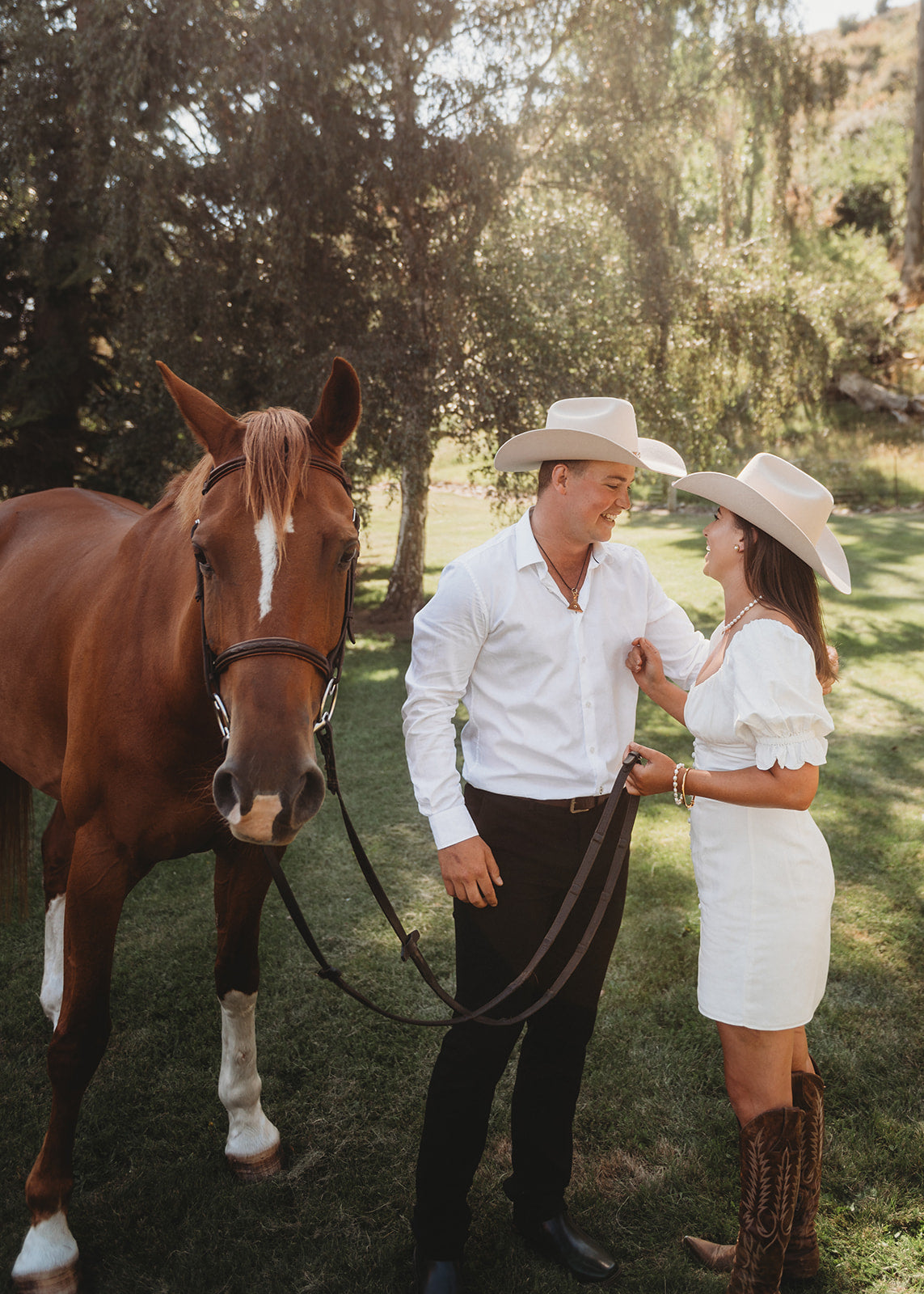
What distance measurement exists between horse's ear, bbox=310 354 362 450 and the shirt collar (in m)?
0.48

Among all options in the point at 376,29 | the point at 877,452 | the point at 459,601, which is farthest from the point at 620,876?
the point at 877,452

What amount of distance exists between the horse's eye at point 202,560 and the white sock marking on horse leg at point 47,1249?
1815 millimetres

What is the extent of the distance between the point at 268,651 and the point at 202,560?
→ 1.01 feet

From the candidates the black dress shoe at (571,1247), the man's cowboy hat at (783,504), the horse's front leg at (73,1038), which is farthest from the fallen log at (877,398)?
the horse's front leg at (73,1038)

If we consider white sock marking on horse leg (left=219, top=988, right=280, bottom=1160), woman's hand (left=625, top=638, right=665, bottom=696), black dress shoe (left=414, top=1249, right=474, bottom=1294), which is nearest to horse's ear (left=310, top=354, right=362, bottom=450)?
woman's hand (left=625, top=638, right=665, bottom=696)

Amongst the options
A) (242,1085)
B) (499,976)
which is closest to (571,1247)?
(499,976)

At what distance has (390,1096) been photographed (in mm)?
2918

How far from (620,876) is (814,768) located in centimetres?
67

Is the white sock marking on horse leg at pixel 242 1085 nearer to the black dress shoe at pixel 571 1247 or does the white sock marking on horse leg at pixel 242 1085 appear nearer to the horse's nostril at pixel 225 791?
the black dress shoe at pixel 571 1247

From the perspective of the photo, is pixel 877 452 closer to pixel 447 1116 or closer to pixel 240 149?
pixel 240 149

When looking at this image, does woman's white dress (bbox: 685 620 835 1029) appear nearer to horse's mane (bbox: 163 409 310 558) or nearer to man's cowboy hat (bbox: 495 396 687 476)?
man's cowboy hat (bbox: 495 396 687 476)

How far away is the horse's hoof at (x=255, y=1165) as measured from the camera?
2572mm

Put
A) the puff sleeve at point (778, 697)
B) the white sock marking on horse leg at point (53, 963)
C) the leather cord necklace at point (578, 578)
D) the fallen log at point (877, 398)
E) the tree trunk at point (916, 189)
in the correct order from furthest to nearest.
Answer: the tree trunk at point (916, 189), the fallen log at point (877, 398), the white sock marking on horse leg at point (53, 963), the leather cord necklace at point (578, 578), the puff sleeve at point (778, 697)

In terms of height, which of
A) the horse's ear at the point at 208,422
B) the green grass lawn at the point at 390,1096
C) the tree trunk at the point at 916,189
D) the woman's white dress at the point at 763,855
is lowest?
the green grass lawn at the point at 390,1096
